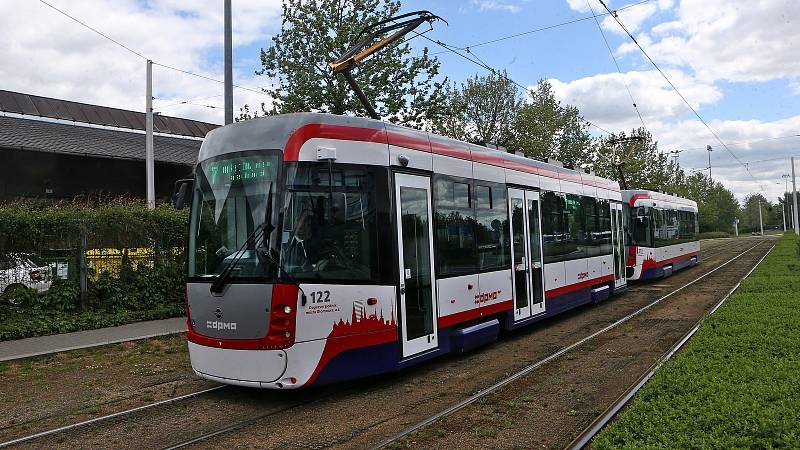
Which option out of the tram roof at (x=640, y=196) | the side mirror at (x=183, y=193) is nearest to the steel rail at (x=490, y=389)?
the side mirror at (x=183, y=193)

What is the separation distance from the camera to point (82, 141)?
1023 inches

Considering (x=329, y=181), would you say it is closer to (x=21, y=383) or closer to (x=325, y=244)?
(x=325, y=244)

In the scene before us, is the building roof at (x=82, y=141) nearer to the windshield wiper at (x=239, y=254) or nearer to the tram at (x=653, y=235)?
the tram at (x=653, y=235)

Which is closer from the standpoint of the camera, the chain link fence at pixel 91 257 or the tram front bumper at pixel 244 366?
the tram front bumper at pixel 244 366

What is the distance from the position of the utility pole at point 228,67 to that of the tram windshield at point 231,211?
5376mm

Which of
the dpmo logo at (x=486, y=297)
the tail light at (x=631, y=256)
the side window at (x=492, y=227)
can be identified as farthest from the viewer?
the tail light at (x=631, y=256)

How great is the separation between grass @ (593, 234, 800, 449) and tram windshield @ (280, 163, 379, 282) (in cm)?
335

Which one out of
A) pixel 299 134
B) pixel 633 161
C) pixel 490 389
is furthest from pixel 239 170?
pixel 633 161

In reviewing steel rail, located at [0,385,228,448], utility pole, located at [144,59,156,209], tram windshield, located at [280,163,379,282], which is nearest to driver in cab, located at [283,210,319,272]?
tram windshield, located at [280,163,379,282]

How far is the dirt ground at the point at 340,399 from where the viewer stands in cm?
596

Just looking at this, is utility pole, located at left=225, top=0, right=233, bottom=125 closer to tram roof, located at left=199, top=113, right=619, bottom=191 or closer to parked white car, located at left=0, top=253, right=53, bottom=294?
parked white car, located at left=0, top=253, right=53, bottom=294

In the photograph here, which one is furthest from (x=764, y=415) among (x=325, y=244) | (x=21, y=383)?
(x=21, y=383)

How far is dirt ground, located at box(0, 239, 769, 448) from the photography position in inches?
235

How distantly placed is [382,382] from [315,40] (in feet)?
33.2
